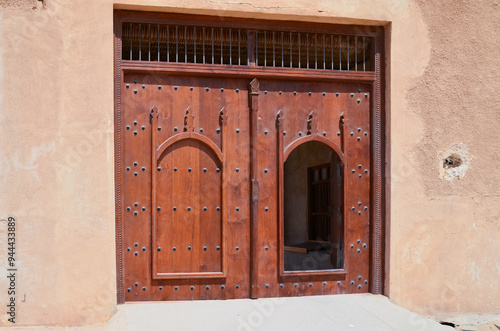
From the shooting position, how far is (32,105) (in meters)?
4.10

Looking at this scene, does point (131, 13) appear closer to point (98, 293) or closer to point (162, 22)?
point (162, 22)

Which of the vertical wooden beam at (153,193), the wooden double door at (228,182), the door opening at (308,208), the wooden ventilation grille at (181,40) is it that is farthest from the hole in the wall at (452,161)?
the vertical wooden beam at (153,193)

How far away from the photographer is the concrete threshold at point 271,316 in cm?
406

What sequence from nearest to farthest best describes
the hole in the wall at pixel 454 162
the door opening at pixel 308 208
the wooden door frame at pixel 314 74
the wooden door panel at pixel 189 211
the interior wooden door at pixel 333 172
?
the wooden door frame at pixel 314 74 < the wooden door panel at pixel 189 211 < the interior wooden door at pixel 333 172 < the hole in the wall at pixel 454 162 < the door opening at pixel 308 208

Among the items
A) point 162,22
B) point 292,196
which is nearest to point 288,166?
point 292,196

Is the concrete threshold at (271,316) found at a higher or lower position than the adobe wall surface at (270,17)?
lower

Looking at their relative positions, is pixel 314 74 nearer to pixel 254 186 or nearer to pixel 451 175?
pixel 254 186

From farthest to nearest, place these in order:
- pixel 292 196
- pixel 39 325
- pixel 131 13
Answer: pixel 292 196 < pixel 131 13 < pixel 39 325

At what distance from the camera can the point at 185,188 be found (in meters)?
4.59

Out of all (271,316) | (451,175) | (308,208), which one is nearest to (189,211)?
(271,316)

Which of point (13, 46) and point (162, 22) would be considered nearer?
point (13, 46)

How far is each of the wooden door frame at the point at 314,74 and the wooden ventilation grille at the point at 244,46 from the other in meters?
0.07

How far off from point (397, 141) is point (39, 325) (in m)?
3.28

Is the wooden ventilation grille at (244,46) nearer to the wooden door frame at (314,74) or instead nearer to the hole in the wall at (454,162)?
the wooden door frame at (314,74)
